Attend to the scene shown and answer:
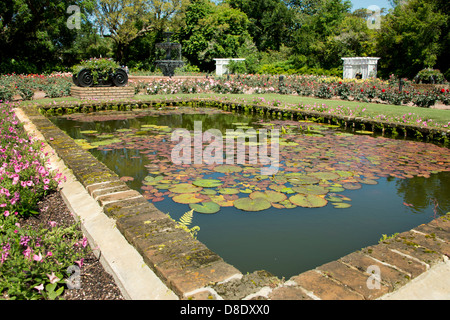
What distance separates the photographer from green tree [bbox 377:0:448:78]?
1767cm

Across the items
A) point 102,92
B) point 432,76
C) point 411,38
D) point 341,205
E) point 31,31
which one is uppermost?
point 31,31

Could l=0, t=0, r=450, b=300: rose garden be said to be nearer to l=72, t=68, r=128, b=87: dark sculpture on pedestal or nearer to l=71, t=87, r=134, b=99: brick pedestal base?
l=71, t=87, r=134, b=99: brick pedestal base

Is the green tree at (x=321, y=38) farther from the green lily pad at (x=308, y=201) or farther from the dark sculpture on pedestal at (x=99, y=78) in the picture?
the green lily pad at (x=308, y=201)

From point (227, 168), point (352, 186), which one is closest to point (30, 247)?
point (227, 168)

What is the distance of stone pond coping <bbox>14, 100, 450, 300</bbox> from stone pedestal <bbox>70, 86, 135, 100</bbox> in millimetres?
9027

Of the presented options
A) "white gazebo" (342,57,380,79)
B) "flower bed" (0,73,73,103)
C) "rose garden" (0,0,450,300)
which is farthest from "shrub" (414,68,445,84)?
"flower bed" (0,73,73,103)

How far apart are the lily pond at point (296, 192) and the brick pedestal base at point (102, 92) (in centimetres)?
508

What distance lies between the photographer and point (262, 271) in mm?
1699

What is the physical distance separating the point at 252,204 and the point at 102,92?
921cm

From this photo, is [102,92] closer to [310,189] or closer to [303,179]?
[303,179]

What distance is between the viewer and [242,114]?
9.29 m
